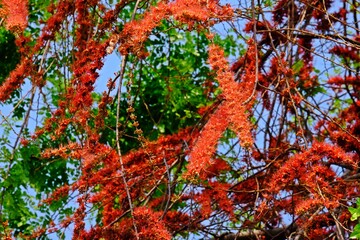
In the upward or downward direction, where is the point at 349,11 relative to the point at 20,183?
upward

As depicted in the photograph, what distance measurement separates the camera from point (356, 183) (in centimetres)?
386

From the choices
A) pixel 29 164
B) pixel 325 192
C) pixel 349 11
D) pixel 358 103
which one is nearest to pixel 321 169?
pixel 325 192

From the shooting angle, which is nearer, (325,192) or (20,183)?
(325,192)

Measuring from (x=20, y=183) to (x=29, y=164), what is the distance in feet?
0.92

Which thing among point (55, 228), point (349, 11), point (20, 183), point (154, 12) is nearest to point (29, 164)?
point (20, 183)

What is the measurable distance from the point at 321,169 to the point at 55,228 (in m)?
1.14

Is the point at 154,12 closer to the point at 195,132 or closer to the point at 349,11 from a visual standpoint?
the point at 195,132

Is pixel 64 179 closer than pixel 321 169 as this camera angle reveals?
No

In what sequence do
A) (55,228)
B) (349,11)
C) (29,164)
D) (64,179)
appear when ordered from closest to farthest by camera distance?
(55,228), (349,11), (29,164), (64,179)

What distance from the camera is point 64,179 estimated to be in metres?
8.59

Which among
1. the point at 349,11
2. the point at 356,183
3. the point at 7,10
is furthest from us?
the point at 349,11

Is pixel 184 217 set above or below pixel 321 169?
below

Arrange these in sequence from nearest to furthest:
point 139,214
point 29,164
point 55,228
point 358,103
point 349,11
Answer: point 139,214, point 55,228, point 358,103, point 349,11, point 29,164

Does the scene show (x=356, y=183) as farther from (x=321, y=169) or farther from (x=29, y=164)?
(x=29, y=164)
